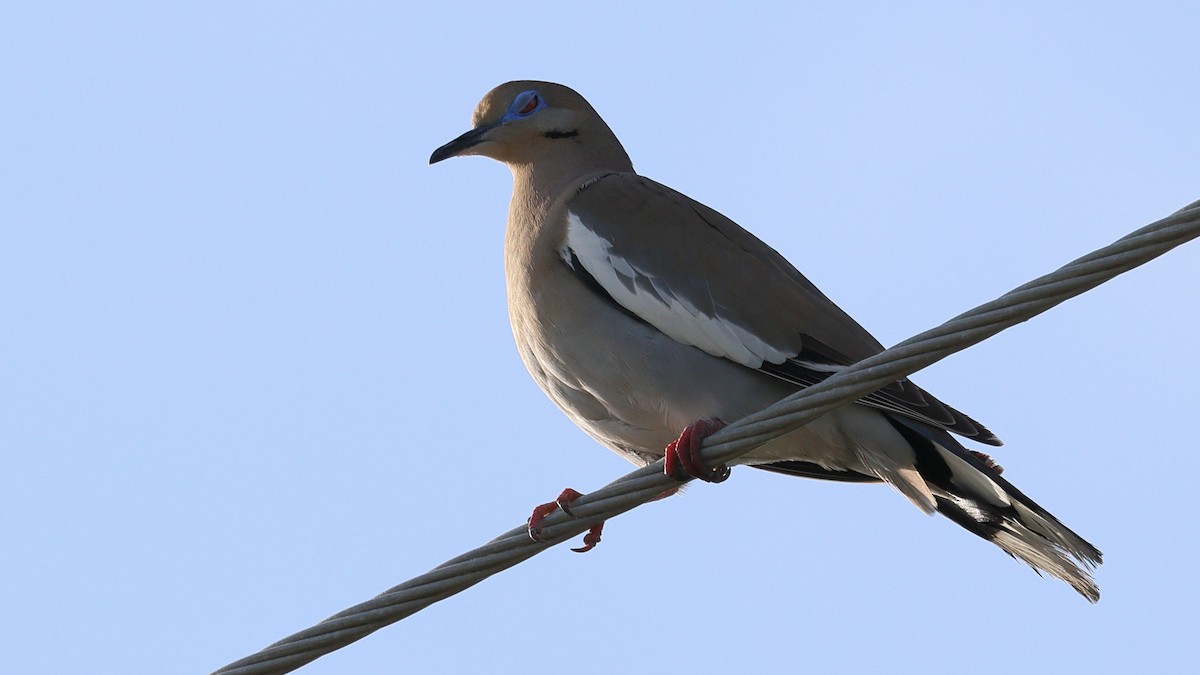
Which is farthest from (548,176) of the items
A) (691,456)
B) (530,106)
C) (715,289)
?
(691,456)

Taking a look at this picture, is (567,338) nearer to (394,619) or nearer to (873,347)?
(873,347)

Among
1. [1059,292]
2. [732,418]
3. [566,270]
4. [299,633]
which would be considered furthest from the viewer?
[566,270]

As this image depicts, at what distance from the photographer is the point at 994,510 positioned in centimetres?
530

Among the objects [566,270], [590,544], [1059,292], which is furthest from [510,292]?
[1059,292]

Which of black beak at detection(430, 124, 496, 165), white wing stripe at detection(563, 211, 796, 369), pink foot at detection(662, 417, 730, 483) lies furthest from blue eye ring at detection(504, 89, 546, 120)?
pink foot at detection(662, 417, 730, 483)

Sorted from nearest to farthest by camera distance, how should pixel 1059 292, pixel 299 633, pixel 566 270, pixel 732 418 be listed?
1. pixel 1059 292
2. pixel 299 633
3. pixel 732 418
4. pixel 566 270

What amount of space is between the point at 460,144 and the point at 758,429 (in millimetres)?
3348

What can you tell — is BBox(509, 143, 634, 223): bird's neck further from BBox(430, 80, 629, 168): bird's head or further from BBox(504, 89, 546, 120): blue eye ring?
BBox(504, 89, 546, 120): blue eye ring

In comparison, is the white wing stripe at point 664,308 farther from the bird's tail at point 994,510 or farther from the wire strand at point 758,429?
the wire strand at point 758,429

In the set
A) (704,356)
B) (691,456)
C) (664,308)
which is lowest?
(691,456)

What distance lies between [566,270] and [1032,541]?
6.10 ft

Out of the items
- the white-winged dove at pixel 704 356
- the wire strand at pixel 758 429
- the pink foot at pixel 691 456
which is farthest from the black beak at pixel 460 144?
the wire strand at pixel 758 429

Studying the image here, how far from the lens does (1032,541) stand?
17.1 ft

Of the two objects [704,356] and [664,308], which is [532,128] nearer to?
[664,308]
